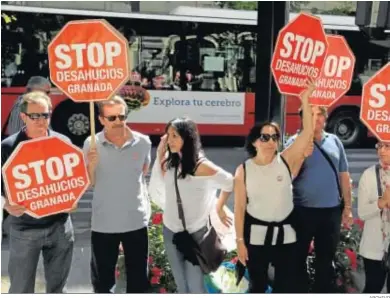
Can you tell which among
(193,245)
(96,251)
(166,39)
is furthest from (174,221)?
(166,39)

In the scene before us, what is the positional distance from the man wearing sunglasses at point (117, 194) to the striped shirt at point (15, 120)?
531mm

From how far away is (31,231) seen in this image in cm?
415

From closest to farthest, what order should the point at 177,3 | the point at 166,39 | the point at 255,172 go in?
the point at 255,172, the point at 177,3, the point at 166,39

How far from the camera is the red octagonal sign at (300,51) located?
14.6 ft

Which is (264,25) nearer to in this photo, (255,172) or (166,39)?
(255,172)

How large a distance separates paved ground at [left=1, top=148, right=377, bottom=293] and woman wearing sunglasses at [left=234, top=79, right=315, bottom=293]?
14.3 inches

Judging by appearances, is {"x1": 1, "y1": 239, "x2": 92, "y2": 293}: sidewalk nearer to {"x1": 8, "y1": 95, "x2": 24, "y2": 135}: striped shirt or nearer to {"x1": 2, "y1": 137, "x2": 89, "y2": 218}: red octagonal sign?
{"x1": 2, "y1": 137, "x2": 89, "y2": 218}: red octagonal sign

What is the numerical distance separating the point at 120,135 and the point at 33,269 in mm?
1099

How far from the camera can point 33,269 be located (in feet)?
13.8

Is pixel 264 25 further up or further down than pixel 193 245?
further up

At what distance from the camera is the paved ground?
4.66 m

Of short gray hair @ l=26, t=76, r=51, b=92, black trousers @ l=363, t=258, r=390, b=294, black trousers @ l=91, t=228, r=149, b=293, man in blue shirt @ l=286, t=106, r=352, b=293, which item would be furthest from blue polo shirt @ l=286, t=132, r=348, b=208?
short gray hair @ l=26, t=76, r=51, b=92

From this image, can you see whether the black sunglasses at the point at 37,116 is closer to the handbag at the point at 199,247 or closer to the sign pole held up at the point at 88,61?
the sign pole held up at the point at 88,61

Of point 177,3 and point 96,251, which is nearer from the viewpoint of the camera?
point 96,251
